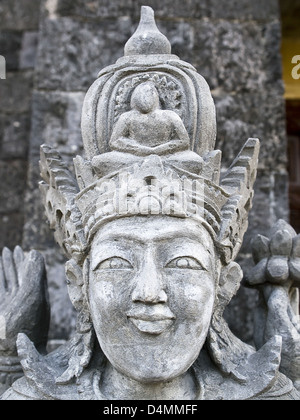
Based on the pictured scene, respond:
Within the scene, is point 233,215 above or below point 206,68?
below

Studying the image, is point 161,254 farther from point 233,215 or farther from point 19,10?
point 19,10

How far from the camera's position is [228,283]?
181 cm

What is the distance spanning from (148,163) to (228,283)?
510mm

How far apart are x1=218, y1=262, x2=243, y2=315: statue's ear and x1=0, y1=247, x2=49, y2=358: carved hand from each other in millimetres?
688

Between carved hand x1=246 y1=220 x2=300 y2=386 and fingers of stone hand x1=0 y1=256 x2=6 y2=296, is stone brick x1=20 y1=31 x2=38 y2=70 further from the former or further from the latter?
carved hand x1=246 y1=220 x2=300 y2=386

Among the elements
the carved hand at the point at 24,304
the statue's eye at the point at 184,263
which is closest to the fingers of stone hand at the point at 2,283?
the carved hand at the point at 24,304

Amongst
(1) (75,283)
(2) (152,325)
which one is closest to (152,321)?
(2) (152,325)

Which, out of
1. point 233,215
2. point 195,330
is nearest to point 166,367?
point 195,330

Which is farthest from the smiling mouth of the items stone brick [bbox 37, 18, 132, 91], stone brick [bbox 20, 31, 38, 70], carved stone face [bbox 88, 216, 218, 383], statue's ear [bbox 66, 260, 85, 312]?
stone brick [bbox 20, 31, 38, 70]

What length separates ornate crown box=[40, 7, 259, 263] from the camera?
5.47 ft

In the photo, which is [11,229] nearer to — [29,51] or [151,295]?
[29,51]
